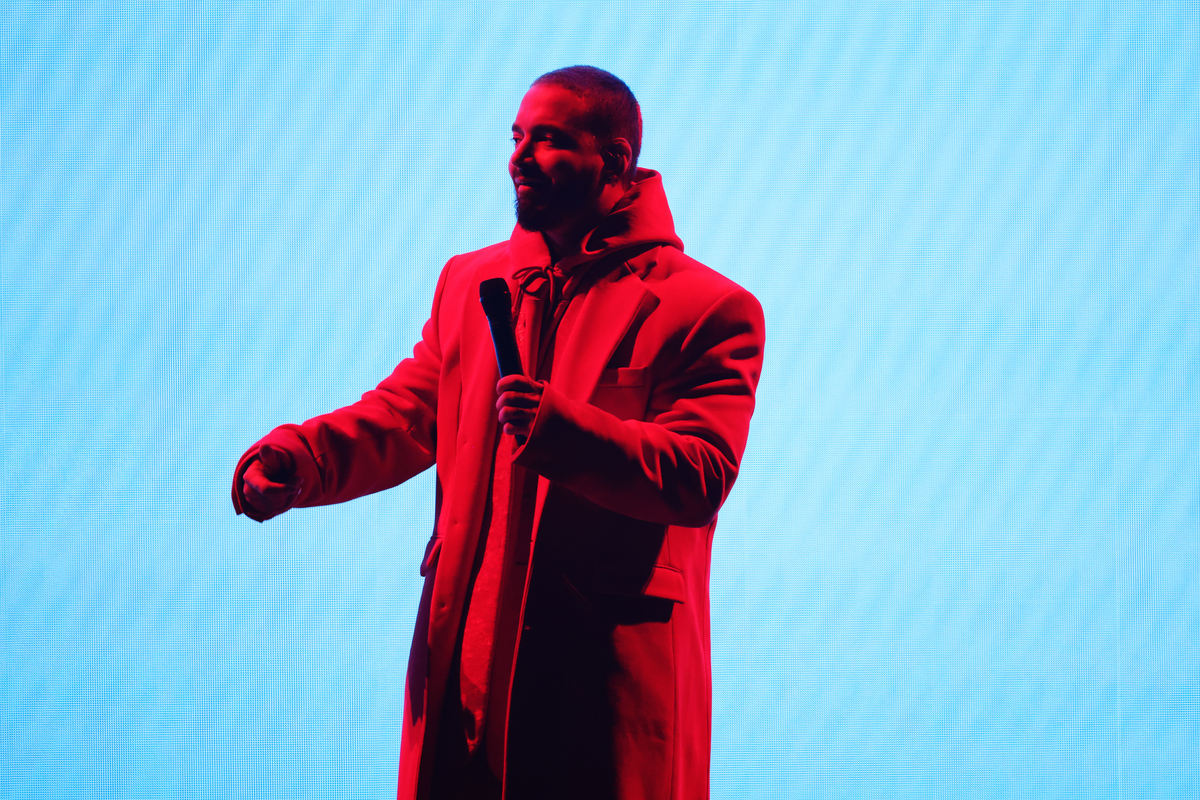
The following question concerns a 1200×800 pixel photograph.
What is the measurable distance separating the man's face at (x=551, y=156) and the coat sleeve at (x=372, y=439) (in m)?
0.22

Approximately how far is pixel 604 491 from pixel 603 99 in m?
0.49

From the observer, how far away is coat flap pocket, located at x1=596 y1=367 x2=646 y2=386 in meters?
1.28

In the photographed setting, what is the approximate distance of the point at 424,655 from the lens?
50.2 inches

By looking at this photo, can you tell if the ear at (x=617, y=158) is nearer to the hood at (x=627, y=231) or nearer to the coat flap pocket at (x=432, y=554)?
the hood at (x=627, y=231)

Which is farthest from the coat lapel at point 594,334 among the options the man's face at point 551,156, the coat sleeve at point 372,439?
the coat sleeve at point 372,439

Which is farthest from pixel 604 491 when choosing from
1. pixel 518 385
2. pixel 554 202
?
pixel 554 202

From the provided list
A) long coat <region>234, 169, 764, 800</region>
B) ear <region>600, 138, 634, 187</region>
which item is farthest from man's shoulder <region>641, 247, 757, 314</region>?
ear <region>600, 138, 634, 187</region>

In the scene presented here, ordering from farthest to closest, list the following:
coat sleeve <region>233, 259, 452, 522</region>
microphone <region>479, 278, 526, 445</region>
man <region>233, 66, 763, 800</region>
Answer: coat sleeve <region>233, 259, 452, 522</region>
man <region>233, 66, 763, 800</region>
microphone <region>479, 278, 526, 445</region>

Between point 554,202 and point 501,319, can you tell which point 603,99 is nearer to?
point 554,202

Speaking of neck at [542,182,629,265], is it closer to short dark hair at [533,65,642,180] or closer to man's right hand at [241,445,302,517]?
short dark hair at [533,65,642,180]

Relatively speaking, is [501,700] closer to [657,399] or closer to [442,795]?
[442,795]

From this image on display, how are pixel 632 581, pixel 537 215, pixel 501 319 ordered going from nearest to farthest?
pixel 501 319
pixel 632 581
pixel 537 215

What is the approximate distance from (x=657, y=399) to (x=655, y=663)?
0.95ft

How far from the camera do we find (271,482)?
1.26 meters
